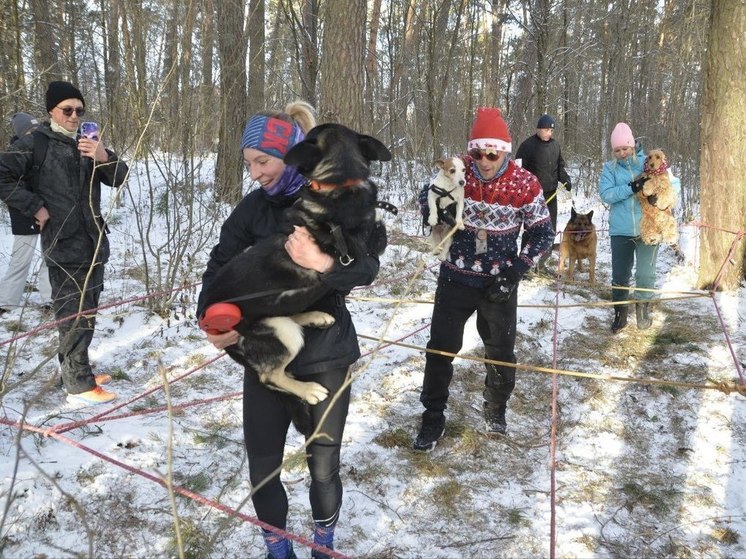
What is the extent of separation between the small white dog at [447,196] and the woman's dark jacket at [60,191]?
2209 millimetres

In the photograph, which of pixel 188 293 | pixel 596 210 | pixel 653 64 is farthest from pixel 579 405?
pixel 653 64

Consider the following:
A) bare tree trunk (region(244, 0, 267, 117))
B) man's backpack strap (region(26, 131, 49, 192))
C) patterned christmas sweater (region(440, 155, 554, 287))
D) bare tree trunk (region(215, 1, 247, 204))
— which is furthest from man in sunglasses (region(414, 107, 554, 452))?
bare tree trunk (region(244, 0, 267, 117))

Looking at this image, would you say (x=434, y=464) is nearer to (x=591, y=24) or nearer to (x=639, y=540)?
(x=639, y=540)

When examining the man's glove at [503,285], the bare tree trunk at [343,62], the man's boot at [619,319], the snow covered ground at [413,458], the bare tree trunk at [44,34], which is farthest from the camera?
the bare tree trunk at [44,34]

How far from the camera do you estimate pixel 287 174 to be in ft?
6.21

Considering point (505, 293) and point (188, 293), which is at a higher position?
point (505, 293)

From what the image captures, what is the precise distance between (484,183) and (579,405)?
6.86 feet

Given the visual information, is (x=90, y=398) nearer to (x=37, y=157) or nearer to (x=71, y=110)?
(x=37, y=157)

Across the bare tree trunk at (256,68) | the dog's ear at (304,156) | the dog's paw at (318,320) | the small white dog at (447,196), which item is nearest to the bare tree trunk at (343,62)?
the bare tree trunk at (256,68)

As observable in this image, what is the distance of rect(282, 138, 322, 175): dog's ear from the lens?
5.45ft

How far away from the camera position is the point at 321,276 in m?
1.80

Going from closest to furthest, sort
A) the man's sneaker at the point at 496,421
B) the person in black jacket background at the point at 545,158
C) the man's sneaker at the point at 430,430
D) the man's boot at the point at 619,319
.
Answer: the man's sneaker at the point at 430,430
the man's sneaker at the point at 496,421
the man's boot at the point at 619,319
the person in black jacket background at the point at 545,158

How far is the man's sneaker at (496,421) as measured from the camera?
344 cm

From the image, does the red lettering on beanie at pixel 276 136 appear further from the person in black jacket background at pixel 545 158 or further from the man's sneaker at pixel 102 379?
the person in black jacket background at pixel 545 158
